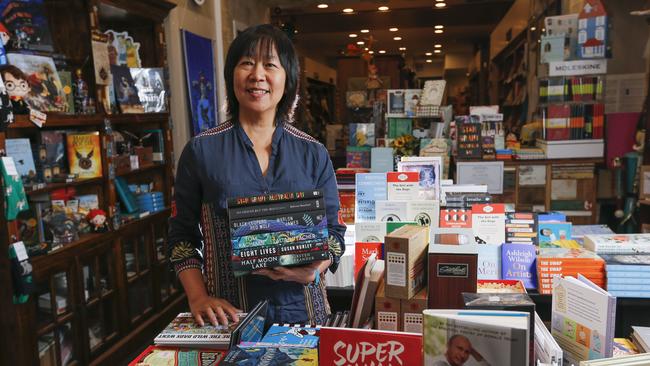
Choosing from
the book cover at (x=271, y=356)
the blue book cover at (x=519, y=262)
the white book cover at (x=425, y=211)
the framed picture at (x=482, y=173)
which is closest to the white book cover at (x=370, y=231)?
the white book cover at (x=425, y=211)

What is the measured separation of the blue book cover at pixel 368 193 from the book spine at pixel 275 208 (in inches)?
56.2

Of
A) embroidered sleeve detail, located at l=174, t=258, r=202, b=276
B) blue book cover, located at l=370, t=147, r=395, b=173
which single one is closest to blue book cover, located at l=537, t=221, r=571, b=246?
blue book cover, located at l=370, t=147, r=395, b=173

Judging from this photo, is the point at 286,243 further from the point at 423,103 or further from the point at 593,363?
the point at 423,103

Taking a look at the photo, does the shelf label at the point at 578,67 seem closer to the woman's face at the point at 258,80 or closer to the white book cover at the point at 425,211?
the white book cover at the point at 425,211

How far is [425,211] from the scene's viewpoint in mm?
2590

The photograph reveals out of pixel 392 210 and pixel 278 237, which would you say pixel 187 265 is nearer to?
pixel 278 237

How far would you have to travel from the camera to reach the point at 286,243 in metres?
1.26

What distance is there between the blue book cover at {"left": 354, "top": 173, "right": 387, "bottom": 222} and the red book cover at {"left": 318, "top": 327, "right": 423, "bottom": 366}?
1718 millimetres

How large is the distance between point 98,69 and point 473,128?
10.3 feet

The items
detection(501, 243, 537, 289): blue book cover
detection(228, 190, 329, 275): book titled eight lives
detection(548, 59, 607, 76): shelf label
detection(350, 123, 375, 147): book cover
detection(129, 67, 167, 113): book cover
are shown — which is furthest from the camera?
detection(350, 123, 375, 147): book cover

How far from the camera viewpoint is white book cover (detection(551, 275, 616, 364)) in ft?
3.68

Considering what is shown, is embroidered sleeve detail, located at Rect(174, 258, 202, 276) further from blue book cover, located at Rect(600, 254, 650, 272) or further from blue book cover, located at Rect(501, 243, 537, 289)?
blue book cover, located at Rect(600, 254, 650, 272)

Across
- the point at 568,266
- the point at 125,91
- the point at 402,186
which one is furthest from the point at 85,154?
the point at 568,266

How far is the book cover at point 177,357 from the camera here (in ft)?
3.73
